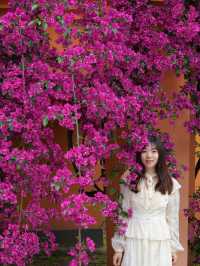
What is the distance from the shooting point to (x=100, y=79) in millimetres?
3008

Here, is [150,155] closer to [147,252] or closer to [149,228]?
[149,228]

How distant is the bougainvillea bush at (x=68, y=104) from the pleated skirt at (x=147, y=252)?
13.5 inches

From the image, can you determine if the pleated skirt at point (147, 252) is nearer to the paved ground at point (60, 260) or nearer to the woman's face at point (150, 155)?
the woman's face at point (150, 155)

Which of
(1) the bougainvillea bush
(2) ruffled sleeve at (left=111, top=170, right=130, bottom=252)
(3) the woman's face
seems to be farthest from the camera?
(2) ruffled sleeve at (left=111, top=170, right=130, bottom=252)

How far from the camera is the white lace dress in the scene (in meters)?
3.10

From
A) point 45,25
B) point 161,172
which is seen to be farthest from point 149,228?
point 45,25

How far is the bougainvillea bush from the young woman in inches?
6.3

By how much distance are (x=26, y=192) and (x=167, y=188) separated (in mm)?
911

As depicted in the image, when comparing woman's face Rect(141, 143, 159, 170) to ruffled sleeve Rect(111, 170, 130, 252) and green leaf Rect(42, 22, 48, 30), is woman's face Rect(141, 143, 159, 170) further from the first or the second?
green leaf Rect(42, 22, 48, 30)

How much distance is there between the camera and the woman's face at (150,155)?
3.04 meters

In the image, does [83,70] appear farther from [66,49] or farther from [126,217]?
[126,217]

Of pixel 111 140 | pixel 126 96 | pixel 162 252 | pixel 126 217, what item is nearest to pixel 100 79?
pixel 126 96

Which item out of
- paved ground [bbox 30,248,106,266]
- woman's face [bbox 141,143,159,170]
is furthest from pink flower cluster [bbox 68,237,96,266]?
paved ground [bbox 30,248,106,266]

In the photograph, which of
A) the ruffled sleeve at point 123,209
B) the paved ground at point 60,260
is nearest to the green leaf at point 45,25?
the ruffled sleeve at point 123,209
